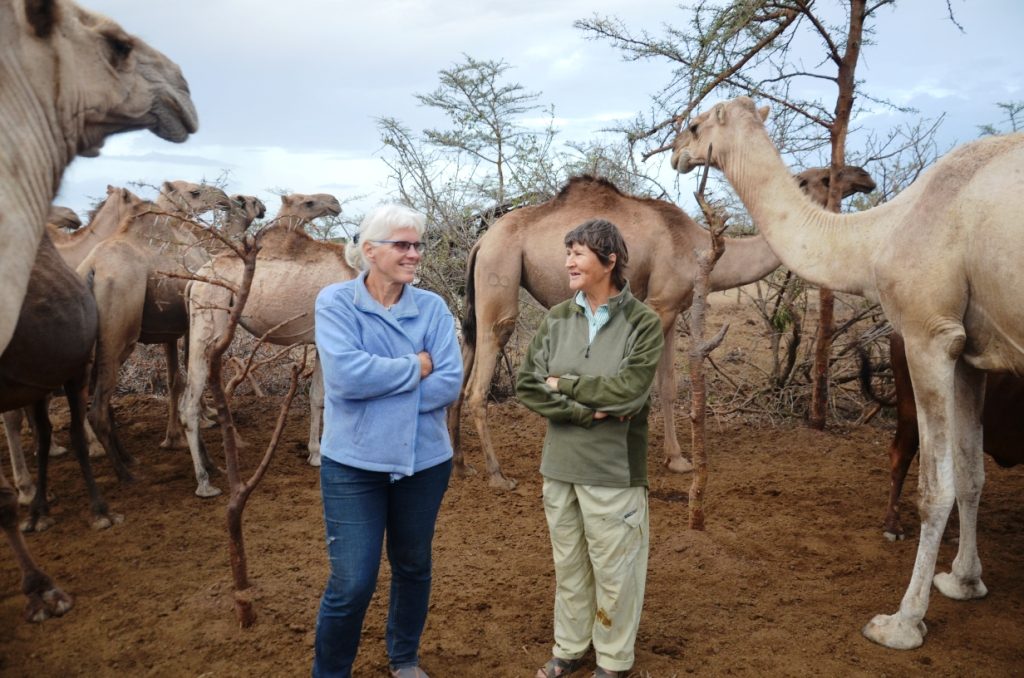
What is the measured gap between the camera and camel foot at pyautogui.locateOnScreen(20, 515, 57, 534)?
6020mm

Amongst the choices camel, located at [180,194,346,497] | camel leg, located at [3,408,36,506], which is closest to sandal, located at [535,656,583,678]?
camel, located at [180,194,346,497]

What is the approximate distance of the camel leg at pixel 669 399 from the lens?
7.26 metres

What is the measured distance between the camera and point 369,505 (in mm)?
3303

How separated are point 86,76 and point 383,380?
1766mm

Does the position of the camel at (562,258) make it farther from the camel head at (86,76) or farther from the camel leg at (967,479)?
the camel head at (86,76)

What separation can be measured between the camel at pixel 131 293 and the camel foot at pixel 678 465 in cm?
464

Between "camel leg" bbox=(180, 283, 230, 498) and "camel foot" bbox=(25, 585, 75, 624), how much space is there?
6.63 feet

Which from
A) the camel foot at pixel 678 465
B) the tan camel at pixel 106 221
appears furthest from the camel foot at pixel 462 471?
the tan camel at pixel 106 221

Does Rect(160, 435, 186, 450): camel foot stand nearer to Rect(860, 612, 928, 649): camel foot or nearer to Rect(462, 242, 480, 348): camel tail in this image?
Rect(462, 242, 480, 348): camel tail

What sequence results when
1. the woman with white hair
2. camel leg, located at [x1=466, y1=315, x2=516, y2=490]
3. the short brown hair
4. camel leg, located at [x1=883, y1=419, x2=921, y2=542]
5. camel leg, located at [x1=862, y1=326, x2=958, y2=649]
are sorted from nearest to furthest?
the woman with white hair, the short brown hair, camel leg, located at [x1=862, y1=326, x2=958, y2=649], camel leg, located at [x1=883, y1=419, x2=921, y2=542], camel leg, located at [x1=466, y1=315, x2=516, y2=490]

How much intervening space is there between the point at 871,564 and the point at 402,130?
735cm

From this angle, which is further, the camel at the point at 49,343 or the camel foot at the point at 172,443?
the camel foot at the point at 172,443

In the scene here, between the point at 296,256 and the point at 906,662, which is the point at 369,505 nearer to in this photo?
the point at 906,662

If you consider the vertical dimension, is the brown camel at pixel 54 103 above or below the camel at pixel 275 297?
above
